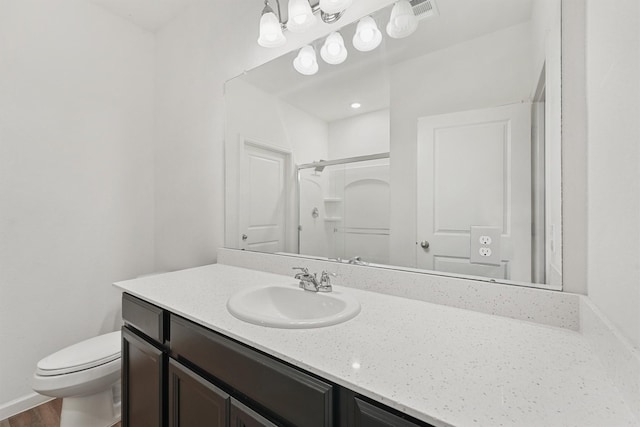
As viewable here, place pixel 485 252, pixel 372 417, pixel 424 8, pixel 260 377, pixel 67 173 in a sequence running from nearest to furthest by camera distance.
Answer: pixel 372 417, pixel 260 377, pixel 485 252, pixel 424 8, pixel 67 173

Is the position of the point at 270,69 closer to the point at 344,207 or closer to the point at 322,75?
the point at 322,75

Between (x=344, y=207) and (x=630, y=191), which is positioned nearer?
(x=630, y=191)

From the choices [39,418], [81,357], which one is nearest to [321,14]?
[81,357]

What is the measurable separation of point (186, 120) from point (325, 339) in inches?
73.5

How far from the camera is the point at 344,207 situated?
129 centimetres

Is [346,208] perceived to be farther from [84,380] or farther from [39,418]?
[39,418]

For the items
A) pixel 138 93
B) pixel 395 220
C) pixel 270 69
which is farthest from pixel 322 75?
pixel 138 93

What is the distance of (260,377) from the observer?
0.72 m

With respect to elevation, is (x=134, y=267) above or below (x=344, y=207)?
below

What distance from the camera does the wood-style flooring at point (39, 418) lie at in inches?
61.6

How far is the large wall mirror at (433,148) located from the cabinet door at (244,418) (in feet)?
2.26

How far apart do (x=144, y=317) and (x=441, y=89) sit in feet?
4.62

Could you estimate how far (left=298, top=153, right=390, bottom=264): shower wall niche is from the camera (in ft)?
3.94

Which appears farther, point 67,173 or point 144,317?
point 67,173
